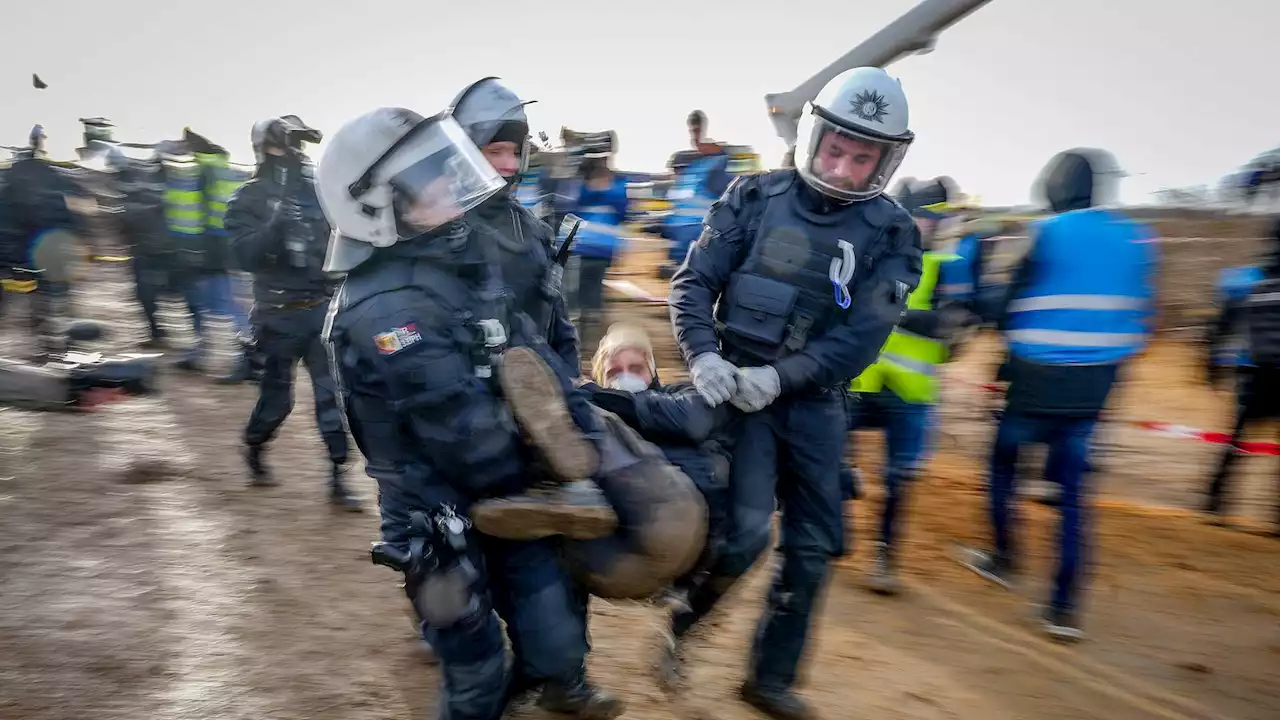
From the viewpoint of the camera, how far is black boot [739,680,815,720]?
3.14 metres

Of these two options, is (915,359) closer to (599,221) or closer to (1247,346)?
(1247,346)

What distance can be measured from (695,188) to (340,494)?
5865mm

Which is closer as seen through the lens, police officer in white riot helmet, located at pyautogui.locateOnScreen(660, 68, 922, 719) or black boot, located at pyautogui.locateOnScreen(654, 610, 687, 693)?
police officer in white riot helmet, located at pyautogui.locateOnScreen(660, 68, 922, 719)

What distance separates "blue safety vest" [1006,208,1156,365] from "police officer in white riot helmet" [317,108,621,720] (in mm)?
2550

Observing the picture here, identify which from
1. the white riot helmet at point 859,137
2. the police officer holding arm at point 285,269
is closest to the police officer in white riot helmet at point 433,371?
the white riot helmet at point 859,137

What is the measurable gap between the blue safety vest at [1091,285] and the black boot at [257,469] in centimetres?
465

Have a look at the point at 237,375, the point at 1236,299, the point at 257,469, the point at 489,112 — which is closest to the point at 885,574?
the point at 1236,299

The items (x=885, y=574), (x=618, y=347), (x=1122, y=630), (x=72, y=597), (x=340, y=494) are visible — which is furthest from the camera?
(x=340, y=494)

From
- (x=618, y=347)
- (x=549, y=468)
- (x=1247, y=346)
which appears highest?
(x=618, y=347)

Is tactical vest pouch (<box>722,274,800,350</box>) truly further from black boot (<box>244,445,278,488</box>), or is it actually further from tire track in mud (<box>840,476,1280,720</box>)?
black boot (<box>244,445,278,488</box>)

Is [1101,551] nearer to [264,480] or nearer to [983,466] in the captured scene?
[983,466]

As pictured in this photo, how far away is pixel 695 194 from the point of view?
390 inches

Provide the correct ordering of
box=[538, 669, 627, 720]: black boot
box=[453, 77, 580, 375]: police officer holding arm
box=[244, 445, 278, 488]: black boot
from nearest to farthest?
1. box=[538, 669, 627, 720]: black boot
2. box=[453, 77, 580, 375]: police officer holding arm
3. box=[244, 445, 278, 488]: black boot

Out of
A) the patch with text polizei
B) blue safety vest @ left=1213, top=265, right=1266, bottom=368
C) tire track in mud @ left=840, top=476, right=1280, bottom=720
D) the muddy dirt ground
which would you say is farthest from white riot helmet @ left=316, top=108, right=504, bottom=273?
blue safety vest @ left=1213, top=265, right=1266, bottom=368
